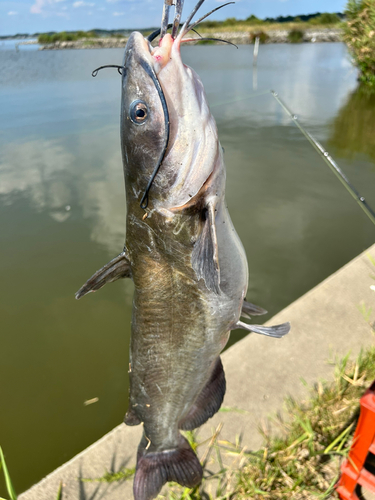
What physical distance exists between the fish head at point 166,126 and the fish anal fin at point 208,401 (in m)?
0.87

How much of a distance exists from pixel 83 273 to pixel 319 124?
26.6ft

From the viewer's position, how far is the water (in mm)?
3127

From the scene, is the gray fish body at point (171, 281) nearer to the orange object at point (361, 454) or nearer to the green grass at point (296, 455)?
the green grass at point (296, 455)

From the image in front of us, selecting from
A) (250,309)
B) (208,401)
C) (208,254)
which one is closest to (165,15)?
(208,254)

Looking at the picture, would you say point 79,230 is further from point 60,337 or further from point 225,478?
point 225,478

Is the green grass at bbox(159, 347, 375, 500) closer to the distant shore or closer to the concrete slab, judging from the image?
the concrete slab

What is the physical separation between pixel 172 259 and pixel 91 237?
3.87 metres

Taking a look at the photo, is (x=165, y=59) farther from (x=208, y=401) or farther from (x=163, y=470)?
(x=163, y=470)

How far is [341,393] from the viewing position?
92.3 inches

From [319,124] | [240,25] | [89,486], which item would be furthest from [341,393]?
[240,25]

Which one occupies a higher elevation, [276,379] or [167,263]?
[167,263]

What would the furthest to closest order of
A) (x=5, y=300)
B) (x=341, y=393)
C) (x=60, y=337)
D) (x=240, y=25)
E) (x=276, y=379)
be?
(x=240, y=25), (x=5, y=300), (x=60, y=337), (x=276, y=379), (x=341, y=393)

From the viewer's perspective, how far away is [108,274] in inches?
54.2

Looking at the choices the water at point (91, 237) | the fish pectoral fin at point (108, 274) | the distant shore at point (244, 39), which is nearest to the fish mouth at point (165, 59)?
the fish pectoral fin at point (108, 274)
